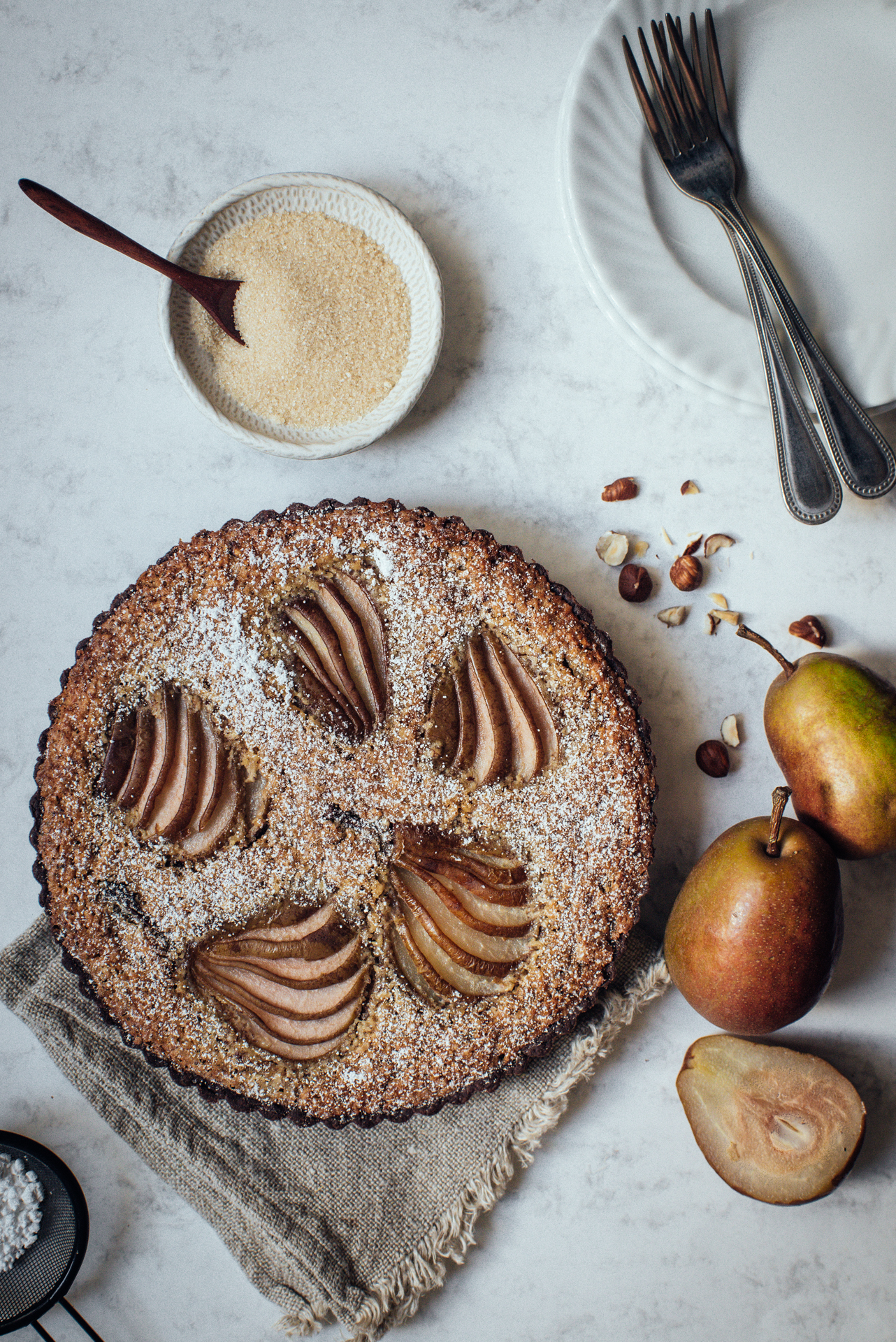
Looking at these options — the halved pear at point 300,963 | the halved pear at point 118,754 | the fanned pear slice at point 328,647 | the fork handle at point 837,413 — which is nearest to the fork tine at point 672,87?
the fork handle at point 837,413

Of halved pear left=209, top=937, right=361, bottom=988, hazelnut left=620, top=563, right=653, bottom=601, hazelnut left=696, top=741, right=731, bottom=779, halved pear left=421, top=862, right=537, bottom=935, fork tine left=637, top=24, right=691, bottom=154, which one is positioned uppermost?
fork tine left=637, top=24, right=691, bottom=154

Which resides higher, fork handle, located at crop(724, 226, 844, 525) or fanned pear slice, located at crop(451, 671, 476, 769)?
fork handle, located at crop(724, 226, 844, 525)

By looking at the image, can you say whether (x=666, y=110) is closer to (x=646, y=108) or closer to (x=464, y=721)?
(x=646, y=108)

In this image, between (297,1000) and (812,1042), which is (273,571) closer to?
(297,1000)

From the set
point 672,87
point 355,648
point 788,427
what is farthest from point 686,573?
point 672,87

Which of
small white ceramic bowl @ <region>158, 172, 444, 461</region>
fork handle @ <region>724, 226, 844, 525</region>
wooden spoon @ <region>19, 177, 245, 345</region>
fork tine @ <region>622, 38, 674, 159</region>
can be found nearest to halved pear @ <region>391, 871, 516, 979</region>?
small white ceramic bowl @ <region>158, 172, 444, 461</region>

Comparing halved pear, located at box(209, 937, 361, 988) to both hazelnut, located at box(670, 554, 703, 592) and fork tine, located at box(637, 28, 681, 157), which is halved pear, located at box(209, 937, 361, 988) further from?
fork tine, located at box(637, 28, 681, 157)
